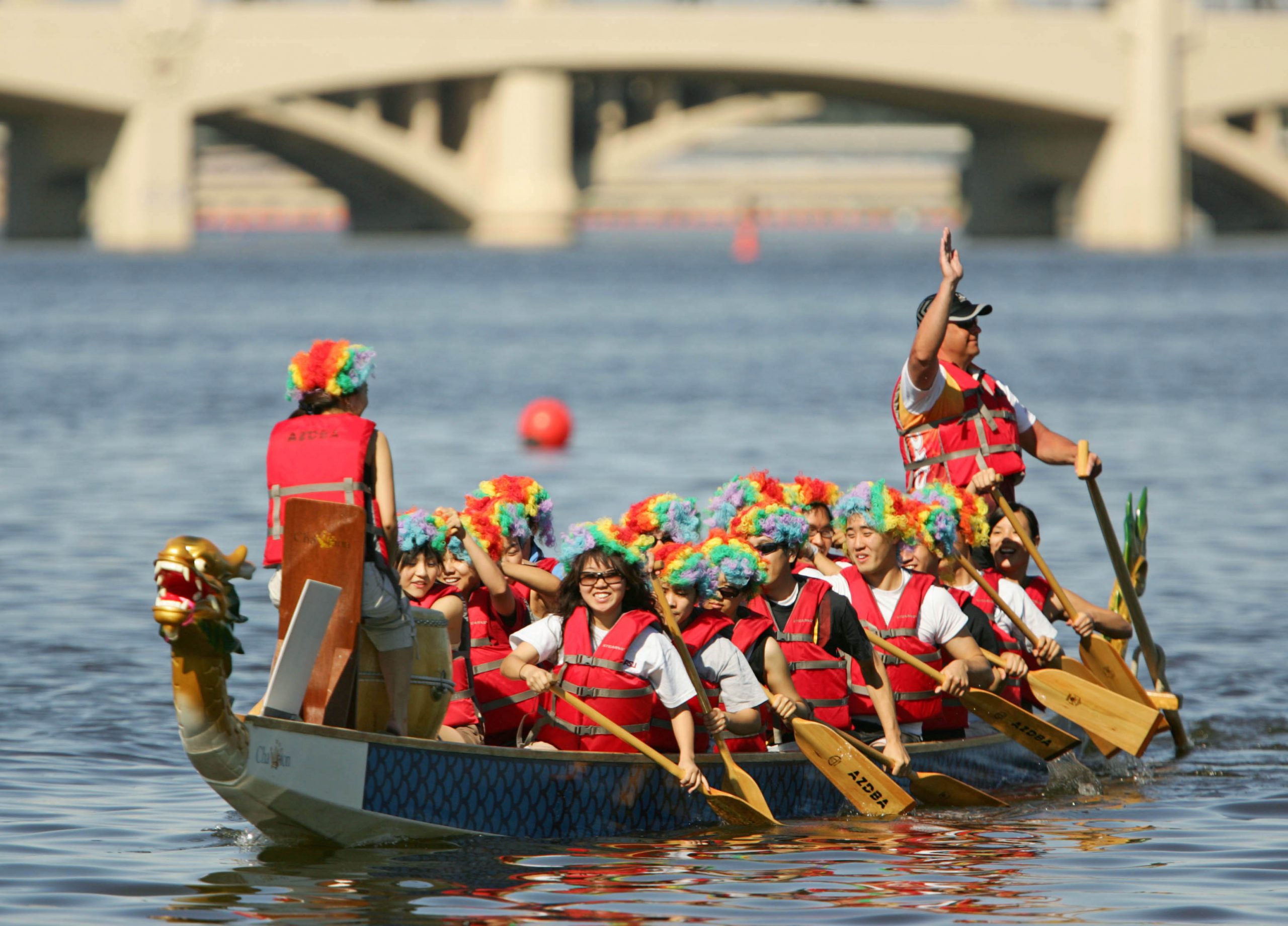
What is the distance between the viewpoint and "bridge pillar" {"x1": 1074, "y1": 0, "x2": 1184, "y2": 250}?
221ft

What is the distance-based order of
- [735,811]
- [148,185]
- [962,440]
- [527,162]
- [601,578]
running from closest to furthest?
1. [601,578]
2. [735,811]
3. [962,440]
4. [148,185]
5. [527,162]

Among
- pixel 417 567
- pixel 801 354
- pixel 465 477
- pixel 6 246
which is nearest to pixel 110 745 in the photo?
pixel 417 567

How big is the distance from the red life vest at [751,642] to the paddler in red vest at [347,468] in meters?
1.49

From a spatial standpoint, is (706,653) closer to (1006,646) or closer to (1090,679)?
(1006,646)

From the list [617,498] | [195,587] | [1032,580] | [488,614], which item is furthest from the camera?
[617,498]

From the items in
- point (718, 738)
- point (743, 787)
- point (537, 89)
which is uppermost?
point (537, 89)

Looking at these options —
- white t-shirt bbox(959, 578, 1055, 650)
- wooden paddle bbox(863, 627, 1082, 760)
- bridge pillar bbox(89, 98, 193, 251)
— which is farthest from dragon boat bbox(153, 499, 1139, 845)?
bridge pillar bbox(89, 98, 193, 251)

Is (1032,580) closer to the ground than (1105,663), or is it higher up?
higher up

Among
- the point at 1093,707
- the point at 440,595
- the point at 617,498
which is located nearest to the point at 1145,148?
the point at 617,498

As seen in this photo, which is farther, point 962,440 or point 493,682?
point 962,440

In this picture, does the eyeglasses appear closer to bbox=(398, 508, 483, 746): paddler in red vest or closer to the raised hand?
bbox=(398, 508, 483, 746): paddler in red vest

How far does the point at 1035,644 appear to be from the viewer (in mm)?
9555

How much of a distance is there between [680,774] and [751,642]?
66cm

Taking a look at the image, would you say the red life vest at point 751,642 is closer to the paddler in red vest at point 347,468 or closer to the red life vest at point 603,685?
the red life vest at point 603,685
